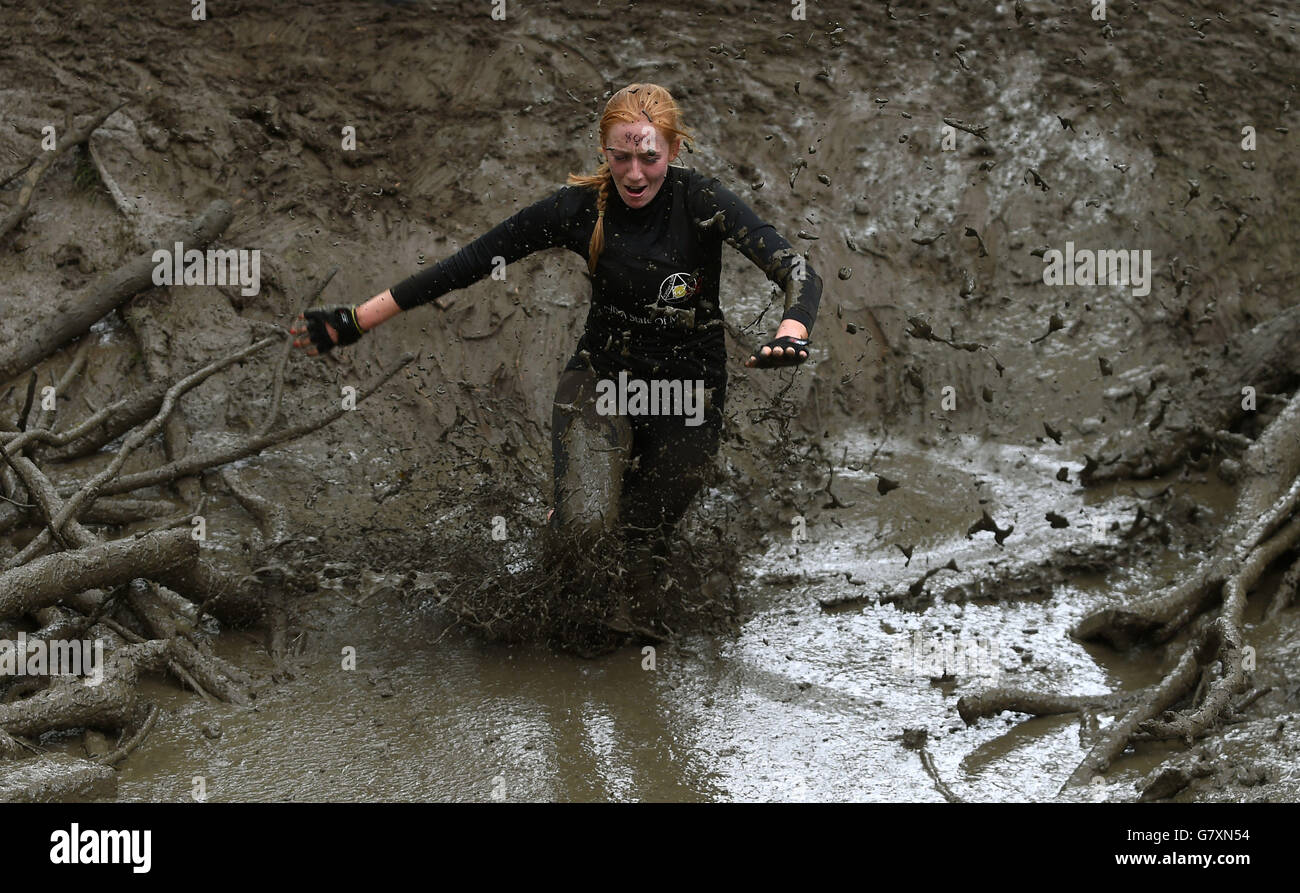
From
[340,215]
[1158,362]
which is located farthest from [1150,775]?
[340,215]

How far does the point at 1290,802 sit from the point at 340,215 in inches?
210

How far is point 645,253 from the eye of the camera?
4.54 metres

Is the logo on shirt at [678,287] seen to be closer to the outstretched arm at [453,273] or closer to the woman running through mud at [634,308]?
the woman running through mud at [634,308]

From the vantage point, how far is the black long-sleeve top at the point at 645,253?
4.54m

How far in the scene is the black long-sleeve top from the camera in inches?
179

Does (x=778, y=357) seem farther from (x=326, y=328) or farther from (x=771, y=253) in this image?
(x=326, y=328)

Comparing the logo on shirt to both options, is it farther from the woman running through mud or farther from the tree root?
the tree root

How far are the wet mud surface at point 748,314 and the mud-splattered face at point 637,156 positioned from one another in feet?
4.09

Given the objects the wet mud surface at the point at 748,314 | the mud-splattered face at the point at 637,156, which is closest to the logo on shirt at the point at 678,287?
the mud-splattered face at the point at 637,156

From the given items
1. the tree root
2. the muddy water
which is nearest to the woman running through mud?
the muddy water

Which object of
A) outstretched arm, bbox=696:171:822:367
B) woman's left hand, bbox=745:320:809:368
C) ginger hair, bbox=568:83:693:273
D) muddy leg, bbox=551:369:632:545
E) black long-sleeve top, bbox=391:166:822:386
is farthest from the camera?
muddy leg, bbox=551:369:632:545

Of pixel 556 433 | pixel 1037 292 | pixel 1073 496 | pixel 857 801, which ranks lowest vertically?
pixel 857 801

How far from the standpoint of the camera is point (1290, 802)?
11.5 ft
